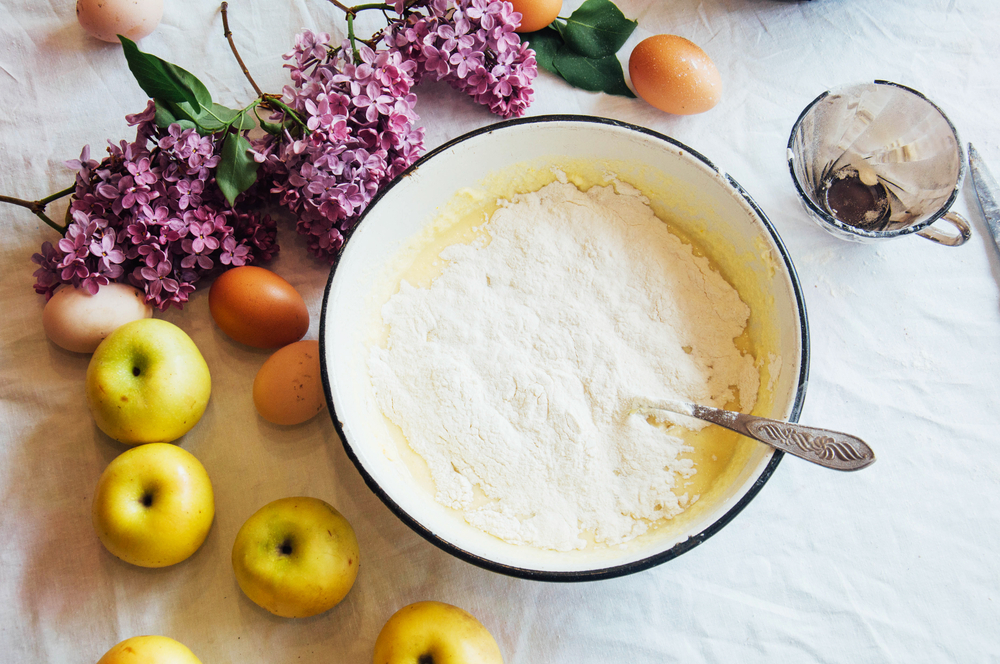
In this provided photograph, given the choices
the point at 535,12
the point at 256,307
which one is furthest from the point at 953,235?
the point at 256,307

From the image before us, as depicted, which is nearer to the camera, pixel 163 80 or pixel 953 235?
pixel 163 80

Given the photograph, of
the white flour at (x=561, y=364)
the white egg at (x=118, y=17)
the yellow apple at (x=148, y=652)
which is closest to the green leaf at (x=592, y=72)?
the white flour at (x=561, y=364)

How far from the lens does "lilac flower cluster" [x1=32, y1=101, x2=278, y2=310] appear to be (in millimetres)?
824

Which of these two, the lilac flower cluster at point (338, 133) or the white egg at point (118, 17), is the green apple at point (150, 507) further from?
the white egg at point (118, 17)

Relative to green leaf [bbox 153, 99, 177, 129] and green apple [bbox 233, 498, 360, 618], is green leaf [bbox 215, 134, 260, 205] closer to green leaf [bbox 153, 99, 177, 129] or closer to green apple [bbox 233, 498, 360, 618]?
green leaf [bbox 153, 99, 177, 129]

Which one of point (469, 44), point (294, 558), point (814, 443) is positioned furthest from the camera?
point (469, 44)

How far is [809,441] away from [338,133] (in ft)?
2.28

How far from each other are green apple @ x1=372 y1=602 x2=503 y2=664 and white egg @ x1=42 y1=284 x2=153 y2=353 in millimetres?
567

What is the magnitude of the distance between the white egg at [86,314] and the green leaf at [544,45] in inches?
28.9

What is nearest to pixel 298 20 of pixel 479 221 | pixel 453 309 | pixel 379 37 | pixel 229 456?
pixel 379 37

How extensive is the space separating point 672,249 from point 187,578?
84 centimetres

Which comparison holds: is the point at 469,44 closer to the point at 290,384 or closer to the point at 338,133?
the point at 338,133

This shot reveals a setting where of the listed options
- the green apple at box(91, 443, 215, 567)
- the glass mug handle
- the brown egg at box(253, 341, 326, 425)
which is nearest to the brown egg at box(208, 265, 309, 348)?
the brown egg at box(253, 341, 326, 425)

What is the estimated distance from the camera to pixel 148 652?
2.53 feet
